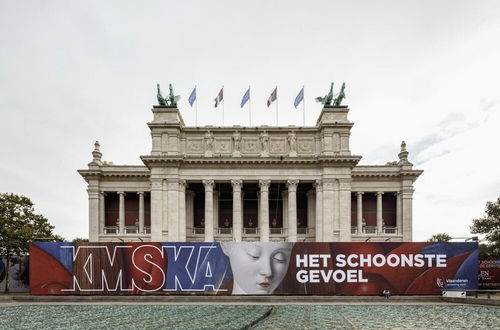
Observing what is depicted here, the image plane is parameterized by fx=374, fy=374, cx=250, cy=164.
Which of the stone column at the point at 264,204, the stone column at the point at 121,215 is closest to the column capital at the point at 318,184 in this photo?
the stone column at the point at 264,204

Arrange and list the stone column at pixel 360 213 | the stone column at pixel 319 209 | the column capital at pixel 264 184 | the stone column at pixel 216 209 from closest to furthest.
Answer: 1. the stone column at pixel 319 209
2. the column capital at pixel 264 184
3. the stone column at pixel 360 213
4. the stone column at pixel 216 209

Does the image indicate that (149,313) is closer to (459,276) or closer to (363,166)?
(459,276)

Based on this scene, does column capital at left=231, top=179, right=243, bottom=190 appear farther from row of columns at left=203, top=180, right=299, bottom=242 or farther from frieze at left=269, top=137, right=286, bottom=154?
frieze at left=269, top=137, right=286, bottom=154

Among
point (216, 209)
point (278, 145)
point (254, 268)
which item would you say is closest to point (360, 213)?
point (278, 145)

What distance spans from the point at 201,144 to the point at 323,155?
1463 centimetres

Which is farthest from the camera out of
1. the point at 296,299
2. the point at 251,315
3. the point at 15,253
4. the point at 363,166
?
the point at 363,166

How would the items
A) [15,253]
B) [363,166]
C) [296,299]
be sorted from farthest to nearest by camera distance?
[363,166]
[15,253]
[296,299]

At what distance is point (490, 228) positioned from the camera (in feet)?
120

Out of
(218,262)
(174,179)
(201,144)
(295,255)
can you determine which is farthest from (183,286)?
(201,144)

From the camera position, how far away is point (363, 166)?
49.0 m

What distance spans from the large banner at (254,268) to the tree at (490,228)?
11942 millimetres

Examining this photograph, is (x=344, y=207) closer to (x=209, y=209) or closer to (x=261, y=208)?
(x=261, y=208)

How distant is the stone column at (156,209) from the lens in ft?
142

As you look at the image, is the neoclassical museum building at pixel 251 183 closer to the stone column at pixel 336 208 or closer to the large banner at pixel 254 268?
the stone column at pixel 336 208
